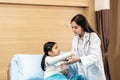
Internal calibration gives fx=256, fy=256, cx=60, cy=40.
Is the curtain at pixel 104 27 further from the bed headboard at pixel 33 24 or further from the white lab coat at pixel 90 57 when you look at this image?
the white lab coat at pixel 90 57

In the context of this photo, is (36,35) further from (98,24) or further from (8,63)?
(98,24)

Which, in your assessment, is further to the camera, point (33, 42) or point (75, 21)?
point (33, 42)

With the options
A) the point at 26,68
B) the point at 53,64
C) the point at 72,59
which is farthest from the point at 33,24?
the point at 72,59

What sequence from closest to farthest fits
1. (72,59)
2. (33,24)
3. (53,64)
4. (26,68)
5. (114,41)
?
(72,59) < (53,64) < (26,68) < (114,41) < (33,24)

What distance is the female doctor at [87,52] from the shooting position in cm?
220

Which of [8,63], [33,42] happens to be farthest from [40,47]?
[8,63]

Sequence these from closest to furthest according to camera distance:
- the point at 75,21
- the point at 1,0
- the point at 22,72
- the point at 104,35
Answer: the point at 75,21
the point at 22,72
the point at 1,0
the point at 104,35

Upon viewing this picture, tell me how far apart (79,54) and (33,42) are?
0.80 metres

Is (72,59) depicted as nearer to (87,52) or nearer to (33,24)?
(87,52)

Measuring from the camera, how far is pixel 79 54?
236 centimetres

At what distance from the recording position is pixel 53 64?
2.27 meters

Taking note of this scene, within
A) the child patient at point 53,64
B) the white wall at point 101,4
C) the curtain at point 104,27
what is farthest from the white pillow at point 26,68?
the white wall at point 101,4

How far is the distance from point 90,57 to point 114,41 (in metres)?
0.73

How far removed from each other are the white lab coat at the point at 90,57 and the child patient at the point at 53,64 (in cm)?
15
